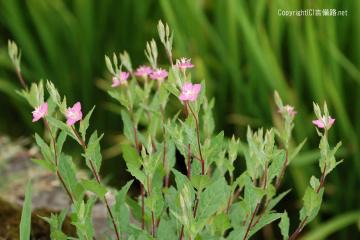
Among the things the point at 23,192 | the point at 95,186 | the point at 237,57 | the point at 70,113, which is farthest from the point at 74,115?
the point at 237,57

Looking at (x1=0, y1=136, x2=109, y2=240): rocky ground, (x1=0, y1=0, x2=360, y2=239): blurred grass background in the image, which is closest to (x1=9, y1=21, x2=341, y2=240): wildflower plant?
(x1=0, y1=136, x2=109, y2=240): rocky ground

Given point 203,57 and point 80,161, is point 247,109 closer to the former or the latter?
point 203,57

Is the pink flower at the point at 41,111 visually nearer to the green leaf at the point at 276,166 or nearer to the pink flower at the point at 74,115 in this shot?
the pink flower at the point at 74,115

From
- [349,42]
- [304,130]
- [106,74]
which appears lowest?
[304,130]

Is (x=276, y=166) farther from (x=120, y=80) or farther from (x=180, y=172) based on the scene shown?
(x=120, y=80)

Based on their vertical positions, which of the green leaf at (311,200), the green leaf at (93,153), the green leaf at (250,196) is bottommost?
the green leaf at (311,200)

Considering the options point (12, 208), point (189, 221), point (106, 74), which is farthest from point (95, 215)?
point (106, 74)

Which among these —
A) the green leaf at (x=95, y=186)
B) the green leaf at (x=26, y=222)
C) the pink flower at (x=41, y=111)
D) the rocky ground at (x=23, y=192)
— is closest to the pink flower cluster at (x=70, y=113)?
the pink flower at (x=41, y=111)

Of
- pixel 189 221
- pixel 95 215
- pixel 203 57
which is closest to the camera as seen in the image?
pixel 189 221
